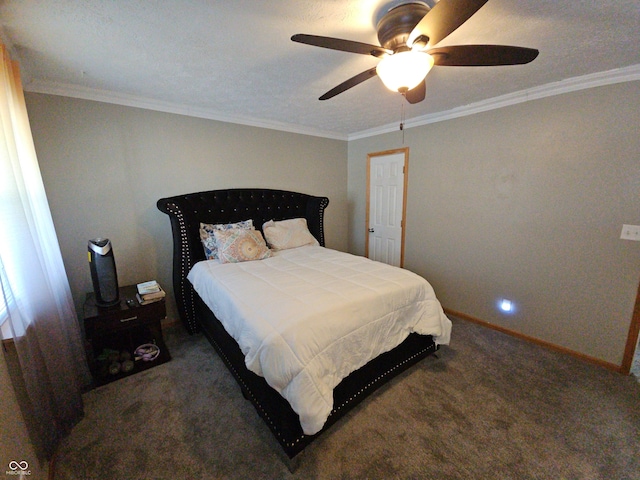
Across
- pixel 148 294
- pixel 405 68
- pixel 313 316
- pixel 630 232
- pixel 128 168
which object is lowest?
pixel 148 294

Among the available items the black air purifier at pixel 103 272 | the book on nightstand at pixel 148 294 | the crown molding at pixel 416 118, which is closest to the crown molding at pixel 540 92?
the crown molding at pixel 416 118

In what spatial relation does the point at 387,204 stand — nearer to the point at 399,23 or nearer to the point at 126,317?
the point at 399,23

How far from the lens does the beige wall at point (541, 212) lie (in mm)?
2002

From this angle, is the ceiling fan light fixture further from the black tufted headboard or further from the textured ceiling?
the black tufted headboard

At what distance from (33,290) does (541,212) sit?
3.75 metres

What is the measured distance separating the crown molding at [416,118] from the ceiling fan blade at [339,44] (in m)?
1.88

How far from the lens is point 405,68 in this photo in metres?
1.21

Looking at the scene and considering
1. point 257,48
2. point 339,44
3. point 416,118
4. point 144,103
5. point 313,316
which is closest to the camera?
point 339,44

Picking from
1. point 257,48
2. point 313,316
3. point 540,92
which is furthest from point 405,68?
point 540,92

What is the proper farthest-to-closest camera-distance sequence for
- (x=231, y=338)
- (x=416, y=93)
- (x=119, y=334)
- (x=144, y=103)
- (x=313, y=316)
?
(x=144, y=103) < (x=119, y=334) < (x=231, y=338) < (x=416, y=93) < (x=313, y=316)

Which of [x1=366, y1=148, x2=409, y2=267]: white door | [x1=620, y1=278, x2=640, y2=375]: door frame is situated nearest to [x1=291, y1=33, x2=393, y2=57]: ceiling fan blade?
[x1=366, y1=148, x2=409, y2=267]: white door

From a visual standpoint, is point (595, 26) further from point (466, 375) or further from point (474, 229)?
point (466, 375)

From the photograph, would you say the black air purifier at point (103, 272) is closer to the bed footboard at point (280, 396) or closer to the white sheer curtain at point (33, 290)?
the white sheer curtain at point (33, 290)

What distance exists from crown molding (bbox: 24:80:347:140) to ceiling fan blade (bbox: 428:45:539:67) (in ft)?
7.81
